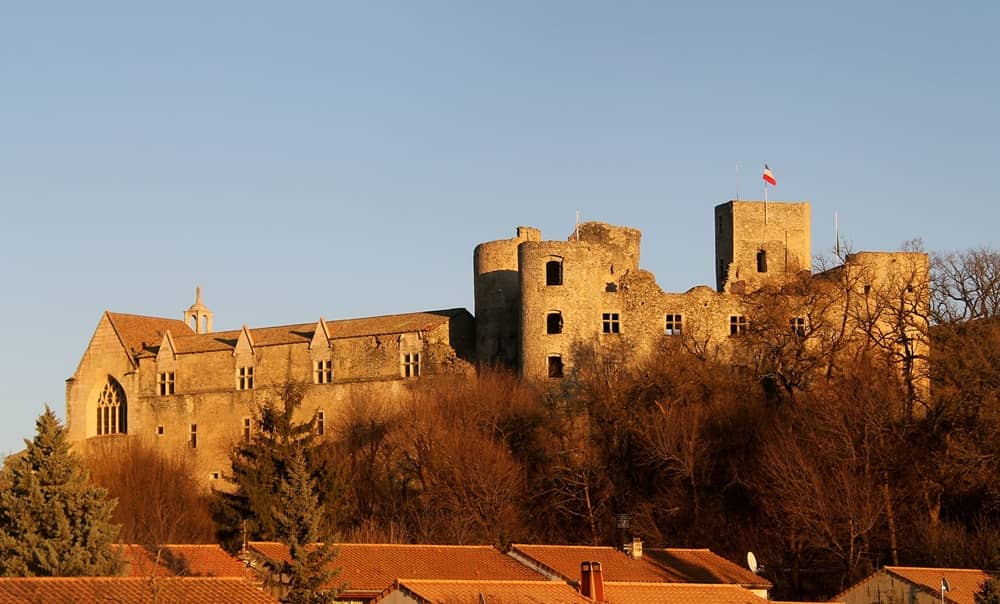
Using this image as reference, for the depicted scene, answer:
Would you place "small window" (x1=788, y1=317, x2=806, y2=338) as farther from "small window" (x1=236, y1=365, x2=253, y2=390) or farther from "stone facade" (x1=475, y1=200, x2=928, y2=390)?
"small window" (x1=236, y1=365, x2=253, y2=390)

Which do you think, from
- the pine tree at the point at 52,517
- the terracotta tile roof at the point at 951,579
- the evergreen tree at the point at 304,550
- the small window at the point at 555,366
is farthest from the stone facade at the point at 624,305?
the evergreen tree at the point at 304,550

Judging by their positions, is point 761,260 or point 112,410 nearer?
point 761,260

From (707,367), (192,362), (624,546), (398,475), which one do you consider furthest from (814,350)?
(192,362)

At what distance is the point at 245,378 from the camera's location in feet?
262

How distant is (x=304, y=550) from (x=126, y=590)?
419 cm

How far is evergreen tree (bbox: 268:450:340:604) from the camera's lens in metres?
35.3

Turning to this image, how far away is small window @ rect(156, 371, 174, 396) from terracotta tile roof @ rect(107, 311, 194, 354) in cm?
335

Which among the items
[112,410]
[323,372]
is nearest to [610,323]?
[323,372]

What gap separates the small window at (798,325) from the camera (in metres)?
69.4

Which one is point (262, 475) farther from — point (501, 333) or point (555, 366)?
point (501, 333)

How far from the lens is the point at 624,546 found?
164 feet

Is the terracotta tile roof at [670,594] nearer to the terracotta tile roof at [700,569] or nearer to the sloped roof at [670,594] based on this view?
the sloped roof at [670,594]

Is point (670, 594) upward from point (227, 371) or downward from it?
downward

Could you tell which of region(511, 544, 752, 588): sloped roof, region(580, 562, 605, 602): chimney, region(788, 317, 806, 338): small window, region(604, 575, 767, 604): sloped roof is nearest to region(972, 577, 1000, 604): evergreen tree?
region(604, 575, 767, 604): sloped roof
